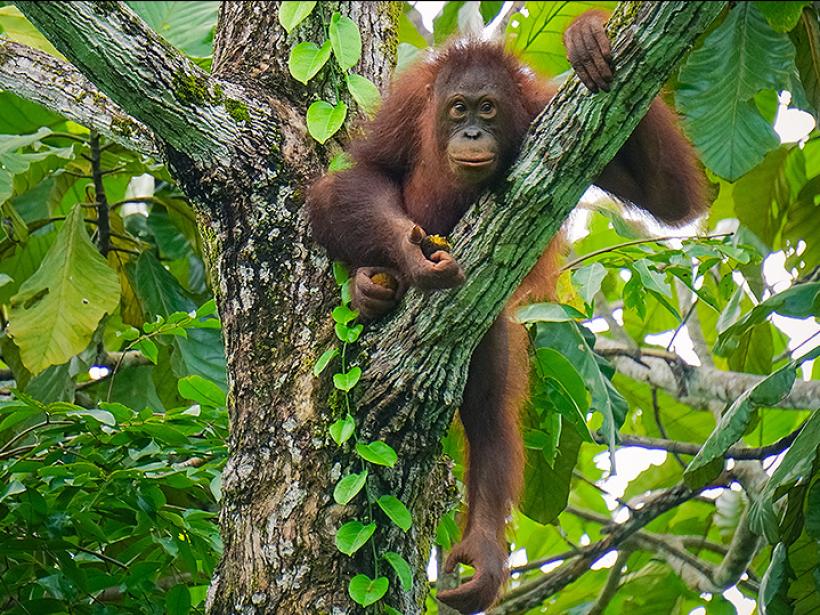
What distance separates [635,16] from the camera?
2389 mm

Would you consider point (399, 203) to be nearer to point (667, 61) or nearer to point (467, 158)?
point (467, 158)

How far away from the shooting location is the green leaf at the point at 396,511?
9.04 feet

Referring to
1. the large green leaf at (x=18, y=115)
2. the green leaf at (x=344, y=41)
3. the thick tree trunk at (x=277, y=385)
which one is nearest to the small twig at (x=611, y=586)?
the thick tree trunk at (x=277, y=385)

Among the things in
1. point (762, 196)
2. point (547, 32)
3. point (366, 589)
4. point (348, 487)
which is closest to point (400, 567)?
point (366, 589)

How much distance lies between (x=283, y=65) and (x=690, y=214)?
135 cm

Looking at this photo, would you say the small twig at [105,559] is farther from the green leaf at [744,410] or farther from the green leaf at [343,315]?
the green leaf at [744,410]

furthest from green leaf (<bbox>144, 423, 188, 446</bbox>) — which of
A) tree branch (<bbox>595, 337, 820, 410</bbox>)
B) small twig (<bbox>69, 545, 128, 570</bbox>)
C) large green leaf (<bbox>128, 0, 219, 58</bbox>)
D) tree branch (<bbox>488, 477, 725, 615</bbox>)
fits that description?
large green leaf (<bbox>128, 0, 219, 58</bbox>)

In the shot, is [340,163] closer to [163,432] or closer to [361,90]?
[361,90]

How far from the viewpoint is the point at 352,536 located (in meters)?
2.73

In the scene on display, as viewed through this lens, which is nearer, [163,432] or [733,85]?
[733,85]

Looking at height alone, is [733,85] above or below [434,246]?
above

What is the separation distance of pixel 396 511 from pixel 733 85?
4.51 feet

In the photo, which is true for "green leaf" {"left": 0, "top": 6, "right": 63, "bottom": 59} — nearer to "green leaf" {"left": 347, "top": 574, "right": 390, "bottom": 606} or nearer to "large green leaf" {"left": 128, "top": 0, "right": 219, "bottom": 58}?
"large green leaf" {"left": 128, "top": 0, "right": 219, "bottom": 58}

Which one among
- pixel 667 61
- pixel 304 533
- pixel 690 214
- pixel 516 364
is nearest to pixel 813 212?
pixel 690 214
